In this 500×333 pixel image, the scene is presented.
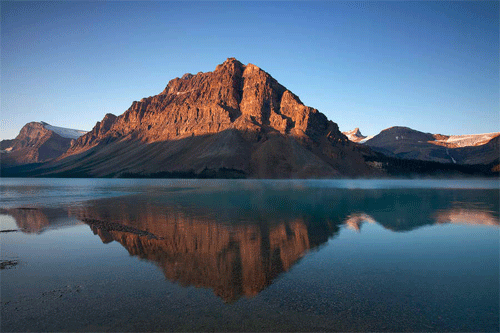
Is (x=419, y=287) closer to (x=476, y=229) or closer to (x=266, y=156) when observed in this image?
(x=476, y=229)

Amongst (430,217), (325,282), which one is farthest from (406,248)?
(430,217)

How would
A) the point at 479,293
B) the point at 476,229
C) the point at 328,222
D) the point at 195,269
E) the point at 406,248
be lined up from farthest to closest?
the point at 328,222, the point at 476,229, the point at 406,248, the point at 195,269, the point at 479,293

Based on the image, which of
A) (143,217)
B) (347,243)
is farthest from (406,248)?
(143,217)

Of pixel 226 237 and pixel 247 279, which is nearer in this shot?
pixel 247 279

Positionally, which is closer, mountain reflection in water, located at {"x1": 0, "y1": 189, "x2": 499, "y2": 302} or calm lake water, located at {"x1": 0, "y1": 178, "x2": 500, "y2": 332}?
calm lake water, located at {"x1": 0, "y1": 178, "x2": 500, "y2": 332}

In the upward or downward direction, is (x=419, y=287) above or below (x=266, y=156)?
below

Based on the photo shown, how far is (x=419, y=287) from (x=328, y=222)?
16601 mm

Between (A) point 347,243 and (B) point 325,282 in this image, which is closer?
(B) point 325,282

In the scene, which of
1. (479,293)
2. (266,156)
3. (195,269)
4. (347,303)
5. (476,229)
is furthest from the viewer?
(266,156)

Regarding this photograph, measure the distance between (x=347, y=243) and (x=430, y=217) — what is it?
60.4 feet

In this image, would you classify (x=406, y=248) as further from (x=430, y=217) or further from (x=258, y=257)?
(x=430, y=217)

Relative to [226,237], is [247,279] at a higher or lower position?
lower

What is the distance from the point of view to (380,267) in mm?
15602

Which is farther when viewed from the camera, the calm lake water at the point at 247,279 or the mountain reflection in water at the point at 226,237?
the mountain reflection in water at the point at 226,237
